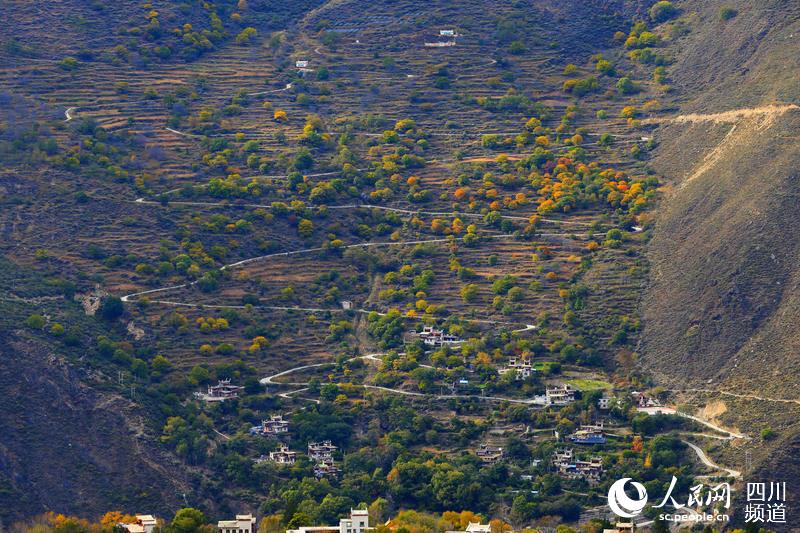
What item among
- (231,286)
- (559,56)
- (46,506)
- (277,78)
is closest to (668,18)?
(559,56)

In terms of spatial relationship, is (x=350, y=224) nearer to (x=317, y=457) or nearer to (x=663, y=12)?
(x=317, y=457)

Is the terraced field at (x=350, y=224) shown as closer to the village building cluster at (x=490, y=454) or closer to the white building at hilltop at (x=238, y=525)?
the village building cluster at (x=490, y=454)

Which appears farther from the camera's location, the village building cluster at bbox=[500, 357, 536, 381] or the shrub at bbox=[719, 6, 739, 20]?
the shrub at bbox=[719, 6, 739, 20]

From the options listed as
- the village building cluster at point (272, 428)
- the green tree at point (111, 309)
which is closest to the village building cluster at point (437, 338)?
the village building cluster at point (272, 428)

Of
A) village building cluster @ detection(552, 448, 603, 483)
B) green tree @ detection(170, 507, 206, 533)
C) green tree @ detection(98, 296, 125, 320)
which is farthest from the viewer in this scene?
green tree @ detection(98, 296, 125, 320)

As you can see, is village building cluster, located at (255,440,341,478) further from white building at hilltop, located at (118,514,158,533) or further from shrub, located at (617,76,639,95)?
shrub, located at (617,76,639,95)

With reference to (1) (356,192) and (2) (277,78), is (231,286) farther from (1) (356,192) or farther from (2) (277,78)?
(2) (277,78)

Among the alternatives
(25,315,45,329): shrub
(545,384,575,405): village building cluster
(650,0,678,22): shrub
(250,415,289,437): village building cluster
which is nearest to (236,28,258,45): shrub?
(650,0,678,22): shrub

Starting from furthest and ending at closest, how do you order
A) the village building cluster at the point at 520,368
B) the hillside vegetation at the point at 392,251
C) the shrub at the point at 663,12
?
the shrub at the point at 663,12 → the village building cluster at the point at 520,368 → the hillside vegetation at the point at 392,251
